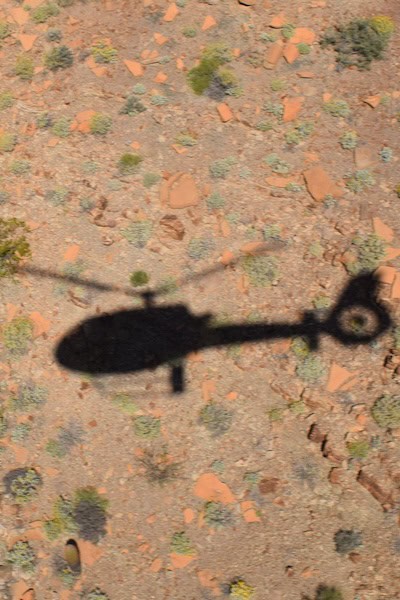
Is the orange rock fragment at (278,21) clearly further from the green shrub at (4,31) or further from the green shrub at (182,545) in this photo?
the green shrub at (182,545)

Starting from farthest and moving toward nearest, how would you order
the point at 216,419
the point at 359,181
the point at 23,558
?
the point at 359,181 → the point at 216,419 → the point at 23,558

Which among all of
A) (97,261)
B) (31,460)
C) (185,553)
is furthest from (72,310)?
(185,553)

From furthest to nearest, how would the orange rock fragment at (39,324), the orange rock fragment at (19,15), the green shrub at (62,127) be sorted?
the orange rock fragment at (19,15), the green shrub at (62,127), the orange rock fragment at (39,324)

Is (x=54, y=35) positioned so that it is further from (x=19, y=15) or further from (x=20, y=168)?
(x=20, y=168)

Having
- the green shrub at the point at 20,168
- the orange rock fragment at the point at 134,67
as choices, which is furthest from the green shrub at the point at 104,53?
the green shrub at the point at 20,168

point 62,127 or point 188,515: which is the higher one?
point 62,127

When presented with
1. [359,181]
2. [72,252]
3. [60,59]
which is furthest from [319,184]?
[60,59]

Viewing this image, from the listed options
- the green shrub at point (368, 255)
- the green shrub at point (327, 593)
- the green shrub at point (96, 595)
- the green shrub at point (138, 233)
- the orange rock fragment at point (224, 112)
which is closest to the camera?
the green shrub at point (327, 593)

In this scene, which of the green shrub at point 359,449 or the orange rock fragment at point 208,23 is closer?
the green shrub at point 359,449
